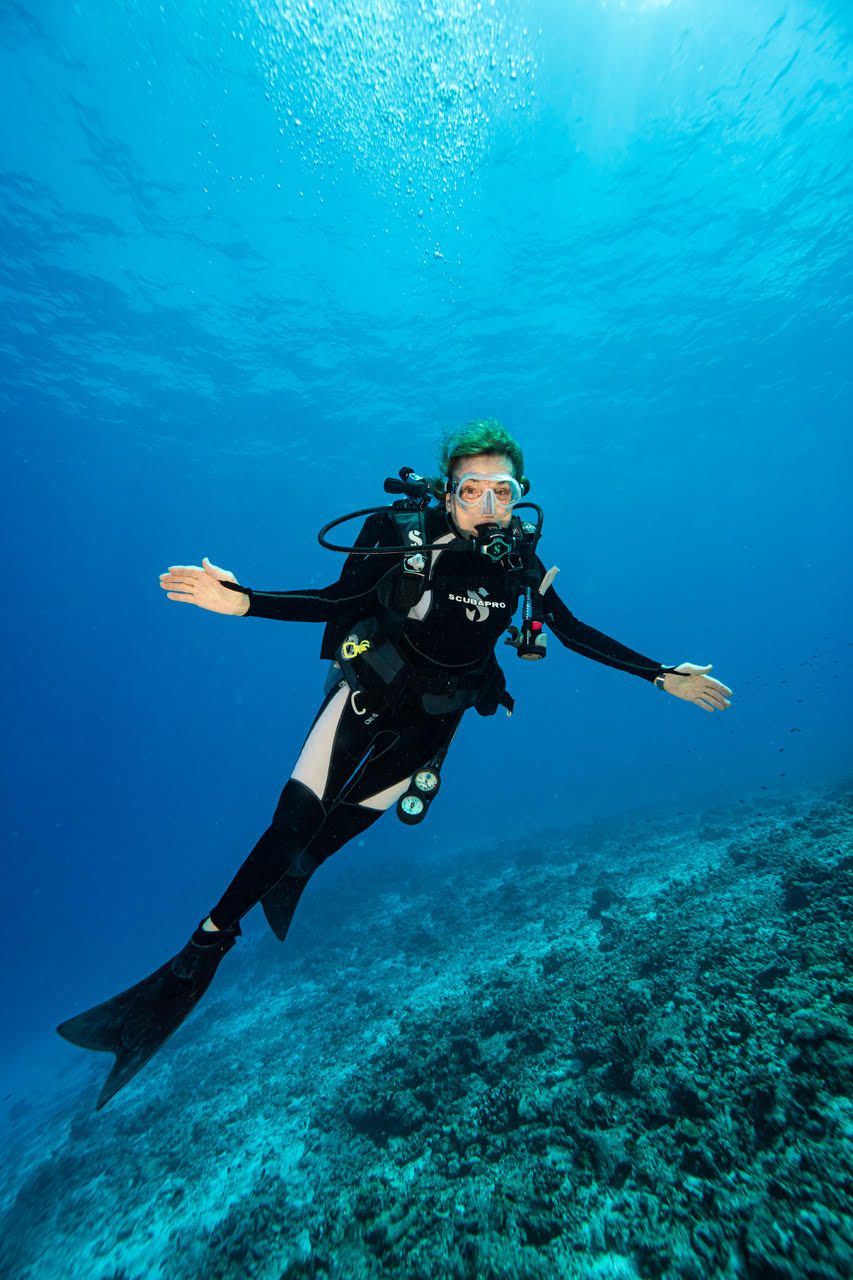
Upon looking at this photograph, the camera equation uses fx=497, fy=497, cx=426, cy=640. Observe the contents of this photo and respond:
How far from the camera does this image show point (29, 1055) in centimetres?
2030

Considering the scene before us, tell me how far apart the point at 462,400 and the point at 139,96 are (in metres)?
18.1

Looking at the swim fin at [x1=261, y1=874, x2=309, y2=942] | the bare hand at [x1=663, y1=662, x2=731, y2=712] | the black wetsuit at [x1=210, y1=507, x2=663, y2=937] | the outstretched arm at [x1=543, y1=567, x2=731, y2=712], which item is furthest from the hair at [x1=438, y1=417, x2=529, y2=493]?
the swim fin at [x1=261, y1=874, x2=309, y2=942]

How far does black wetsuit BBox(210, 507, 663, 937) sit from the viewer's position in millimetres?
3336

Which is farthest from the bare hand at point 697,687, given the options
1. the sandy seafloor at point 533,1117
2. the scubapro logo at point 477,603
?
the sandy seafloor at point 533,1117

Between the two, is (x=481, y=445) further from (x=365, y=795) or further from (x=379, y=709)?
(x=365, y=795)

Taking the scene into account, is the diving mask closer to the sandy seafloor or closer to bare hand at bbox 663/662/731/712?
bare hand at bbox 663/662/731/712

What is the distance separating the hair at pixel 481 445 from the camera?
3736mm

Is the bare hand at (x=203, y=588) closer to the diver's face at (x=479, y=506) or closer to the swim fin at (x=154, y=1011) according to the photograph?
the diver's face at (x=479, y=506)

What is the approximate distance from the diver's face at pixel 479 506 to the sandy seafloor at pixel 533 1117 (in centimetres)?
360

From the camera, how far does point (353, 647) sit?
3373 millimetres

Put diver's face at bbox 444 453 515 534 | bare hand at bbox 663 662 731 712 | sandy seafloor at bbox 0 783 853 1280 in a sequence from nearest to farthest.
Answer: sandy seafloor at bbox 0 783 853 1280 < diver's face at bbox 444 453 515 534 < bare hand at bbox 663 662 731 712

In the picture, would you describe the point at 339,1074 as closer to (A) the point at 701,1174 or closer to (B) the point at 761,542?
(A) the point at 701,1174

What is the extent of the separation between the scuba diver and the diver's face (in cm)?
1

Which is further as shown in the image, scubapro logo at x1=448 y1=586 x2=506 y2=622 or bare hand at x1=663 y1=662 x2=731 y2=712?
bare hand at x1=663 y1=662 x2=731 y2=712
